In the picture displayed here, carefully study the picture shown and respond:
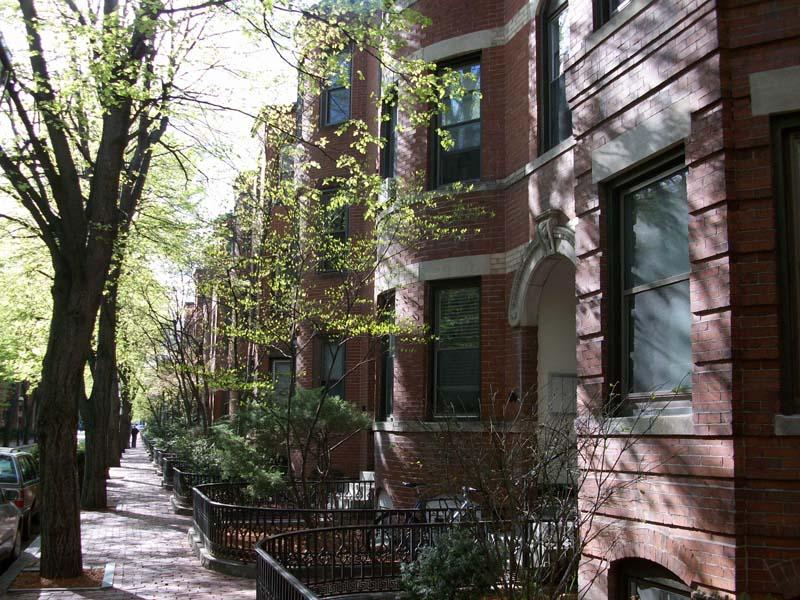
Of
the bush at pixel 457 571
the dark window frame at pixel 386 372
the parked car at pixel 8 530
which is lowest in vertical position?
the parked car at pixel 8 530

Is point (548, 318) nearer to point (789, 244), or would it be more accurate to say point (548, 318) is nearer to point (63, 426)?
point (63, 426)

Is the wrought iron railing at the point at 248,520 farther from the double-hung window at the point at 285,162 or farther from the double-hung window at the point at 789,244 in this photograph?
the double-hung window at the point at 789,244

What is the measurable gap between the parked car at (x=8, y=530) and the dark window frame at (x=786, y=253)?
39.7ft

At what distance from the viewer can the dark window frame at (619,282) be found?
710 cm

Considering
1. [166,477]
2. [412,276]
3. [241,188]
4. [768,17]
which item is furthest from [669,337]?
[166,477]

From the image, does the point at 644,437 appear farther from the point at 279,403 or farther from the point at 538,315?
the point at 279,403

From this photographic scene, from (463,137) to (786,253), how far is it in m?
9.52

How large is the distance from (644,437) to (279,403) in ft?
34.0

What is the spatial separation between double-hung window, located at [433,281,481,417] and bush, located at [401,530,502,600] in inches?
254

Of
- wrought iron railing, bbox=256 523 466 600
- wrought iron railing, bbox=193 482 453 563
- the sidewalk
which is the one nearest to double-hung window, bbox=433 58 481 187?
wrought iron railing, bbox=193 482 453 563

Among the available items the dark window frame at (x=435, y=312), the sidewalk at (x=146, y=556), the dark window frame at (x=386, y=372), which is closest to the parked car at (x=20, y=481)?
the sidewalk at (x=146, y=556)

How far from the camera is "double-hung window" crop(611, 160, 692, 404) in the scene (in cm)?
671

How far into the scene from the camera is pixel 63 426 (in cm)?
1240

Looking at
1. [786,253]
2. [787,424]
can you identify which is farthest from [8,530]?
[786,253]
